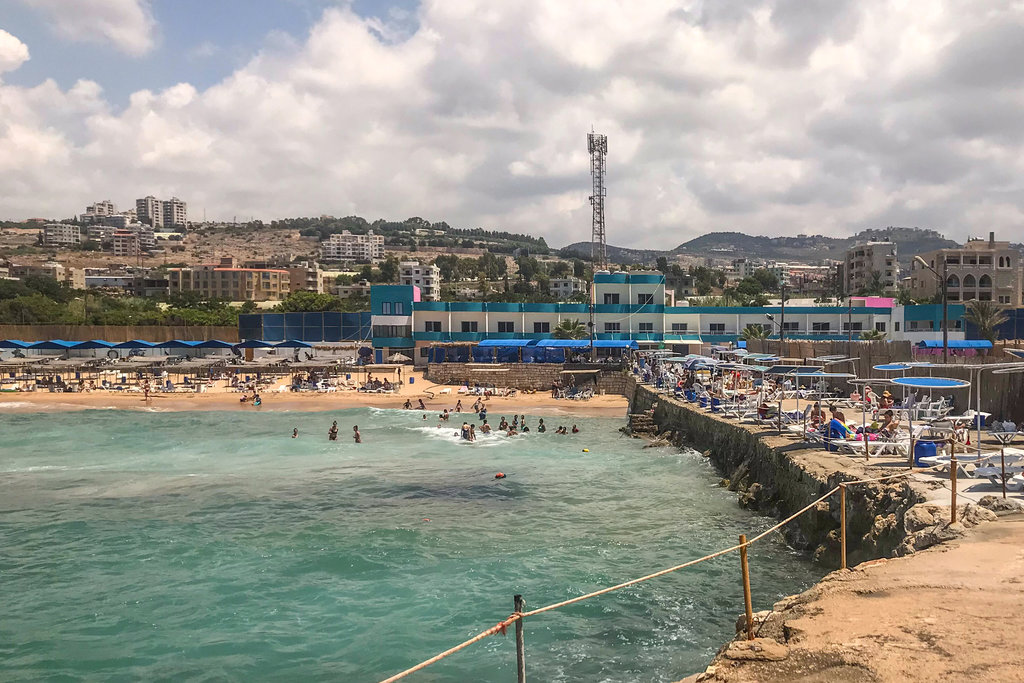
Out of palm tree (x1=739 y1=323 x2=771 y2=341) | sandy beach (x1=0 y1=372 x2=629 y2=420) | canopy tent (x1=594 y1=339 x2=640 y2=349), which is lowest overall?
sandy beach (x1=0 y1=372 x2=629 y2=420)

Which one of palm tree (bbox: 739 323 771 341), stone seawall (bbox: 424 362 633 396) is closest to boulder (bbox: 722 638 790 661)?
stone seawall (bbox: 424 362 633 396)

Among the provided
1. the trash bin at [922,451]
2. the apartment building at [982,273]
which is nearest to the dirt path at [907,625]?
the trash bin at [922,451]

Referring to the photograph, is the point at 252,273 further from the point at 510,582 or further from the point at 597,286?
the point at 510,582

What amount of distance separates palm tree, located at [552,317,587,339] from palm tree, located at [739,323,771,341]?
13.8 metres

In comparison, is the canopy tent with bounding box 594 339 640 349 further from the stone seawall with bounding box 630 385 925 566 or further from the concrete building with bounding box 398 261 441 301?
the concrete building with bounding box 398 261 441 301

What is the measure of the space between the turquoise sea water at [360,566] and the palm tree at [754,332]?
118 feet

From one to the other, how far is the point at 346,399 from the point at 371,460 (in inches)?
850

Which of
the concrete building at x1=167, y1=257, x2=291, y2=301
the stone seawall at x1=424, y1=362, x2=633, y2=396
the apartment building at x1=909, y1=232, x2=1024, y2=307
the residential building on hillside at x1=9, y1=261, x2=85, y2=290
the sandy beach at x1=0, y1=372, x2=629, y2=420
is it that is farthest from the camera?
the residential building on hillside at x1=9, y1=261, x2=85, y2=290

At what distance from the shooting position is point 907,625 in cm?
743

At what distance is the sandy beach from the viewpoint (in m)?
46.0

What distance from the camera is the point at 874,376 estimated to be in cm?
3250

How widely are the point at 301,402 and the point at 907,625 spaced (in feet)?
148

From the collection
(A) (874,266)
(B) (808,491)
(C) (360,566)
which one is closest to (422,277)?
(A) (874,266)

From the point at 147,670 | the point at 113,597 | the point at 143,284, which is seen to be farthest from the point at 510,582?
the point at 143,284
